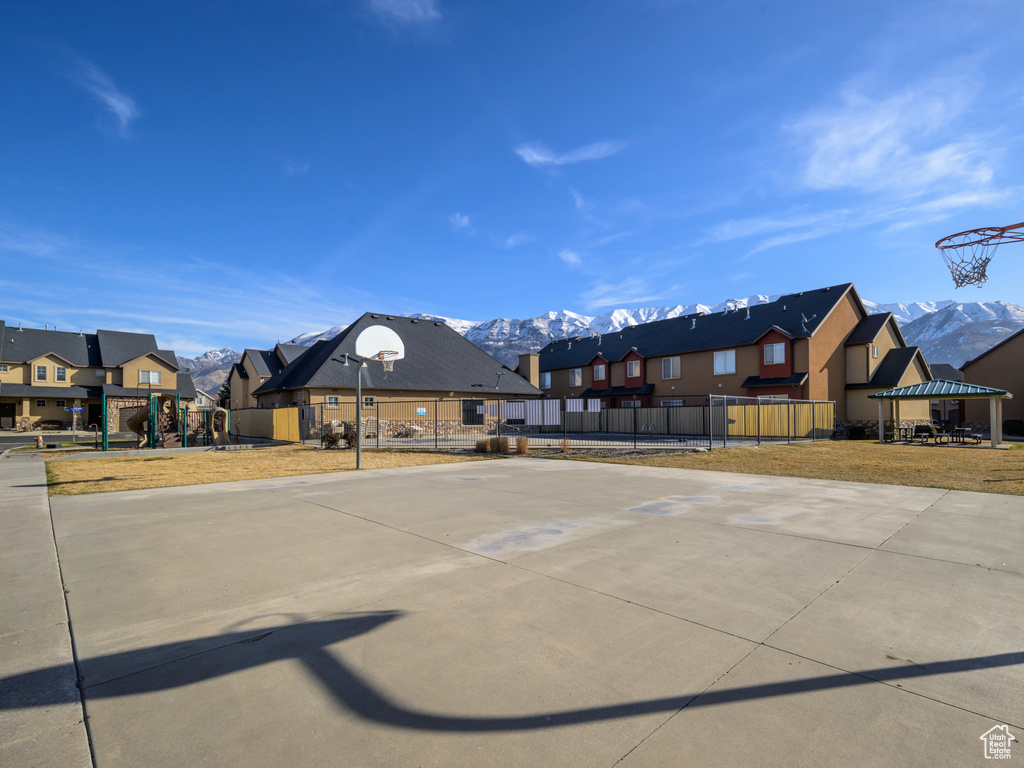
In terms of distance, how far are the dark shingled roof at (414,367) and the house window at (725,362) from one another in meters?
14.0

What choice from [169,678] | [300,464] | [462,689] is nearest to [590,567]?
[462,689]

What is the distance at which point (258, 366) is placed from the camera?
50.0 metres

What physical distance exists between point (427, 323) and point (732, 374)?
80.2 ft

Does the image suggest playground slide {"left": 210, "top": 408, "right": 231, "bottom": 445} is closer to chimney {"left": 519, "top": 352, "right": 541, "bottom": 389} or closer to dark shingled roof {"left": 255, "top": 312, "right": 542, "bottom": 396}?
dark shingled roof {"left": 255, "top": 312, "right": 542, "bottom": 396}

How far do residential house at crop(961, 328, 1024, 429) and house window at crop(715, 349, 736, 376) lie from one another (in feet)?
57.3

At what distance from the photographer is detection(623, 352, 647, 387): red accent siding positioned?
137 feet

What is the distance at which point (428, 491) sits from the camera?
10562 mm

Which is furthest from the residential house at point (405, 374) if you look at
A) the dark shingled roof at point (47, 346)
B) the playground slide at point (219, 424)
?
the dark shingled roof at point (47, 346)

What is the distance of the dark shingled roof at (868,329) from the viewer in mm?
34906

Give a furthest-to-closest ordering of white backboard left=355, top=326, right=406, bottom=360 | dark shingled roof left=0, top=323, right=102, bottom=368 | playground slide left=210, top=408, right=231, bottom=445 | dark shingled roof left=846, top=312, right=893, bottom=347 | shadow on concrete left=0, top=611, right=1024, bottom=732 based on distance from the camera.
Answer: dark shingled roof left=0, top=323, right=102, bottom=368 → dark shingled roof left=846, top=312, right=893, bottom=347 → playground slide left=210, top=408, right=231, bottom=445 → white backboard left=355, top=326, right=406, bottom=360 → shadow on concrete left=0, top=611, right=1024, bottom=732

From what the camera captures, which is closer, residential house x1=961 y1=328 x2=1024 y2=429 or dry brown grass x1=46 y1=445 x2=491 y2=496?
dry brown grass x1=46 y1=445 x2=491 y2=496

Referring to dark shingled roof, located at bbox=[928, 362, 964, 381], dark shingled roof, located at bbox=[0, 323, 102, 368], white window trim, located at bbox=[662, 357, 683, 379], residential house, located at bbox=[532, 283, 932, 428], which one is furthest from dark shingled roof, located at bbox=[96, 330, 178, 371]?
dark shingled roof, located at bbox=[928, 362, 964, 381]

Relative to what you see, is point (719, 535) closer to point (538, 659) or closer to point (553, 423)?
point (538, 659)

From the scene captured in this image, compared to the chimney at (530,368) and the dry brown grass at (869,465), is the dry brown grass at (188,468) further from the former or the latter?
the chimney at (530,368)
